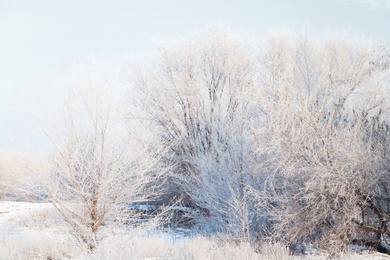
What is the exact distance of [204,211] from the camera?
1158cm

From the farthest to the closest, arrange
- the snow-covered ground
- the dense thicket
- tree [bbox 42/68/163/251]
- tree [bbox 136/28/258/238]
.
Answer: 1. tree [bbox 136/28/258/238]
2. tree [bbox 42/68/163/251]
3. the dense thicket
4. the snow-covered ground

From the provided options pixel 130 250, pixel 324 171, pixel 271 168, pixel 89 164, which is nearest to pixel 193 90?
pixel 271 168

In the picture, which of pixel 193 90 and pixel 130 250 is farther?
pixel 193 90

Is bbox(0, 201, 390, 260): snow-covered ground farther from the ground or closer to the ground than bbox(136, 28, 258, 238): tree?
closer to the ground

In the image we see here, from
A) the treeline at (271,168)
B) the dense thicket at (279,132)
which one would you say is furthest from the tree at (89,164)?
the dense thicket at (279,132)

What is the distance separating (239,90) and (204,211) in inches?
167

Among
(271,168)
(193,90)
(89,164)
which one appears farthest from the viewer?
(193,90)

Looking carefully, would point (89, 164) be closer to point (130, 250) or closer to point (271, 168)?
point (130, 250)

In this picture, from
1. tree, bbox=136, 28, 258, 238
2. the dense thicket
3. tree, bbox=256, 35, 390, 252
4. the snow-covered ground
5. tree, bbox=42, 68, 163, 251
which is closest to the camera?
the snow-covered ground

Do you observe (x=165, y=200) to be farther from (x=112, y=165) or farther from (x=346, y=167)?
(x=346, y=167)

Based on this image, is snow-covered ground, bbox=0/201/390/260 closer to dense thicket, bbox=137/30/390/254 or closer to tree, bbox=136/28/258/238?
dense thicket, bbox=137/30/390/254

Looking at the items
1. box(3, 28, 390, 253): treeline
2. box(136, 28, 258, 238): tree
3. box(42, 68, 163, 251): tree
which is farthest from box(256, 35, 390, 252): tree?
box(136, 28, 258, 238): tree

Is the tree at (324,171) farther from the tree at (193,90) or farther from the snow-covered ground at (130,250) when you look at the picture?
the tree at (193,90)

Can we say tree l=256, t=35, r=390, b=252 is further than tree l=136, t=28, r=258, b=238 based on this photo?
No
